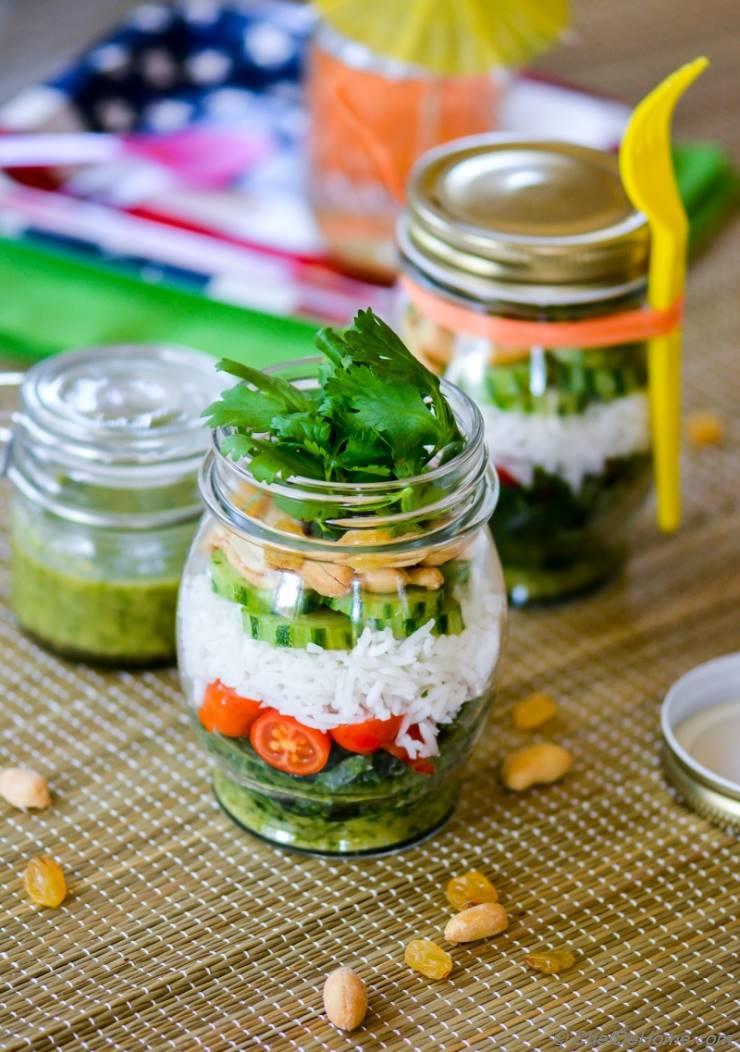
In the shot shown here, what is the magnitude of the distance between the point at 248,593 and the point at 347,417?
0.12m

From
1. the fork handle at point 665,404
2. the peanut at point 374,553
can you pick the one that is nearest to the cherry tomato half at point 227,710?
the peanut at point 374,553

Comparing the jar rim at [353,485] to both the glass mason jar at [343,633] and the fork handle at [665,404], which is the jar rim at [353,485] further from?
the fork handle at [665,404]

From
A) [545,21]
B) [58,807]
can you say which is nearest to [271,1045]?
[58,807]

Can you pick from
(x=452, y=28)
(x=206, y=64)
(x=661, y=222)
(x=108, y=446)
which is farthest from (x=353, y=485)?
(x=206, y=64)

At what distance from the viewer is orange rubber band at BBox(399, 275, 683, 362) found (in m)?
1.03

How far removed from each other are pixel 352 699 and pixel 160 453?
0.87 feet

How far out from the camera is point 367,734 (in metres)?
0.82

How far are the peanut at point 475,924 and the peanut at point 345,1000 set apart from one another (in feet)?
0.23

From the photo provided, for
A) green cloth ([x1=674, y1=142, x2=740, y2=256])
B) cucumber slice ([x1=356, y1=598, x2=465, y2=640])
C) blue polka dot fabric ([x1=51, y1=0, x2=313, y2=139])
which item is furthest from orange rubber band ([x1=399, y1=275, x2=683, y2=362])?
blue polka dot fabric ([x1=51, y1=0, x2=313, y2=139])

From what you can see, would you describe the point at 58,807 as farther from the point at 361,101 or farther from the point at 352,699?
the point at 361,101

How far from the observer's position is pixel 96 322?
1.42 m

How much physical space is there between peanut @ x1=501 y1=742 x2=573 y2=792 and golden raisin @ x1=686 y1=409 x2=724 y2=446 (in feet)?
1.48

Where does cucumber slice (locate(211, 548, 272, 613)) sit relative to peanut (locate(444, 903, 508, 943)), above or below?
above

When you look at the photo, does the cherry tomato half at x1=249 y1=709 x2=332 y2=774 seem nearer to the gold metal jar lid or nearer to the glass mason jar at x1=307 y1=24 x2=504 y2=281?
the gold metal jar lid
